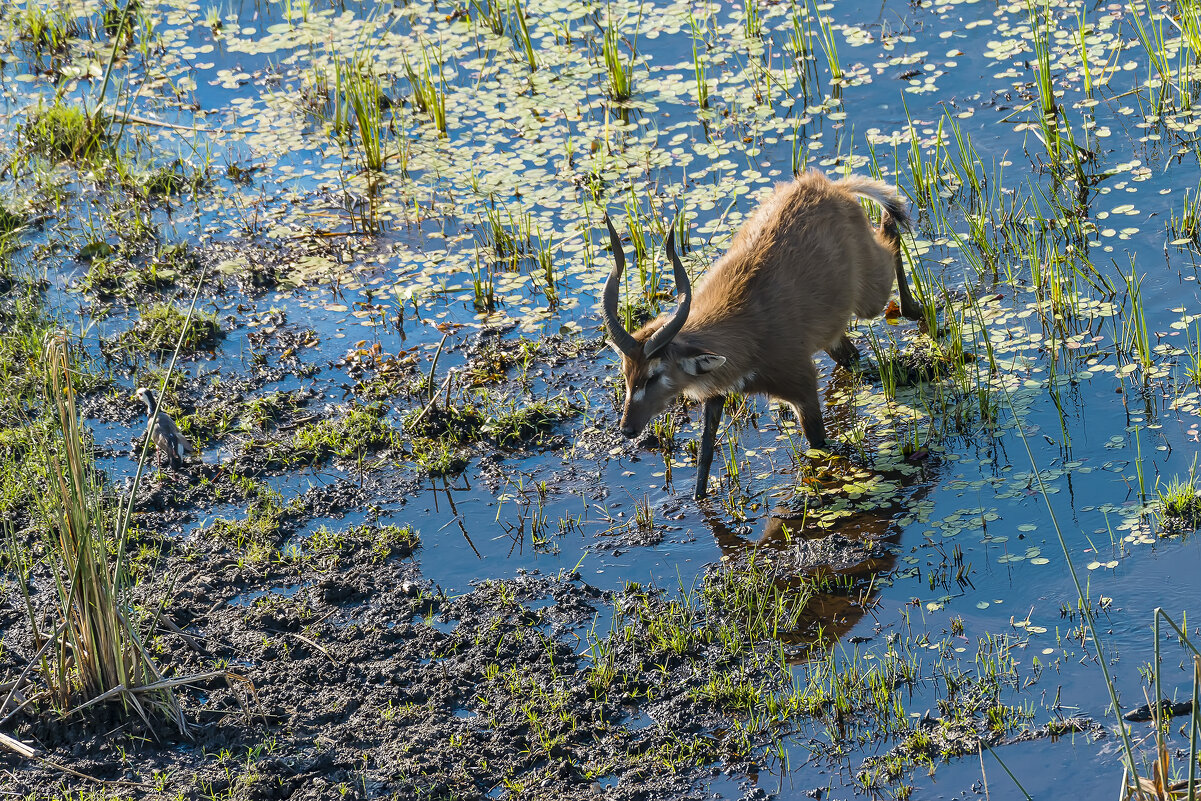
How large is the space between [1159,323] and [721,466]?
2973 millimetres

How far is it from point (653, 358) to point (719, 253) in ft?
7.72

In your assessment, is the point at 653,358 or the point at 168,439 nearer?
the point at 653,358

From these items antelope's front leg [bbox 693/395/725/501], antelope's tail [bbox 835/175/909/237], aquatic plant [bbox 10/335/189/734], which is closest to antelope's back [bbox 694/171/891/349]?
antelope's tail [bbox 835/175/909/237]

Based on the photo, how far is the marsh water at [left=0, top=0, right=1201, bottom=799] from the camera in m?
5.90

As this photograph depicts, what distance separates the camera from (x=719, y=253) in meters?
8.79

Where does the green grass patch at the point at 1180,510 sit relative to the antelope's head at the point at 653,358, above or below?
below

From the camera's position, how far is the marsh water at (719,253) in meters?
5.90

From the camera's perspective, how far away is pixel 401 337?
856 centimetres

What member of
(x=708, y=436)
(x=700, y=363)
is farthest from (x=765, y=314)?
(x=708, y=436)

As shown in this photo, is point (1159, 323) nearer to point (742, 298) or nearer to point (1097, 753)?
point (742, 298)

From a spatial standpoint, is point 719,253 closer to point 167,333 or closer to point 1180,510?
point 1180,510

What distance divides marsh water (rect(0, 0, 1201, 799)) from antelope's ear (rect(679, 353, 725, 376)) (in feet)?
2.61

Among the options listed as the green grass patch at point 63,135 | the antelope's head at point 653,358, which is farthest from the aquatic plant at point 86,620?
the green grass patch at point 63,135

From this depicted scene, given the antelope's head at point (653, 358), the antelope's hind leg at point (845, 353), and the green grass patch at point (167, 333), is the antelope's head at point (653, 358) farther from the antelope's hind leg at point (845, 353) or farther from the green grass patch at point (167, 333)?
the green grass patch at point (167, 333)
